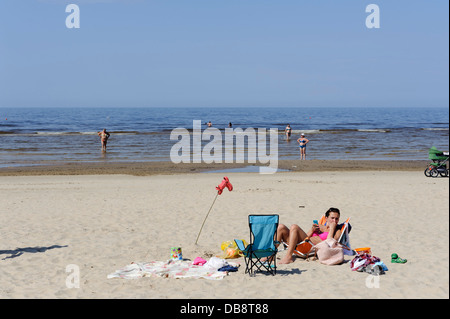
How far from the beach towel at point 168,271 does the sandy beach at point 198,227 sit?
0.49ft

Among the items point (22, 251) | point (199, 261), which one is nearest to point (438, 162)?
point (199, 261)

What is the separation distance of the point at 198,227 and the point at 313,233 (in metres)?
2.99

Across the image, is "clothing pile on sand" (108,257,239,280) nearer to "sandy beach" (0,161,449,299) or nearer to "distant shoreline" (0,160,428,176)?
"sandy beach" (0,161,449,299)

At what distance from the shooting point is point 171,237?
9.87 meters

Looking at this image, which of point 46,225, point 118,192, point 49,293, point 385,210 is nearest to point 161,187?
point 118,192

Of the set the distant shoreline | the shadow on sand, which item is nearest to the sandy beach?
the shadow on sand

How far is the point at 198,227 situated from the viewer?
10.7 meters

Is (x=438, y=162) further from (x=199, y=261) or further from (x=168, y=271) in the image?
(x=168, y=271)

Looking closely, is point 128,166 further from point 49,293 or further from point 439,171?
point 49,293

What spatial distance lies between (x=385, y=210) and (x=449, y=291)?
6301 millimetres

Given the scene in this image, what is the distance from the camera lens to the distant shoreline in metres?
21.9

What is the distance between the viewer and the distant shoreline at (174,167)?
21.9 metres
